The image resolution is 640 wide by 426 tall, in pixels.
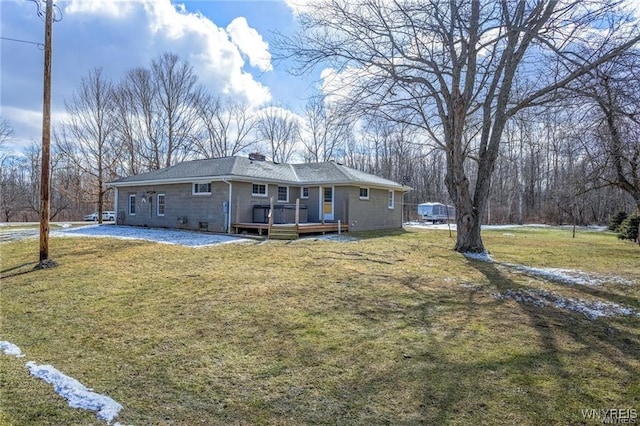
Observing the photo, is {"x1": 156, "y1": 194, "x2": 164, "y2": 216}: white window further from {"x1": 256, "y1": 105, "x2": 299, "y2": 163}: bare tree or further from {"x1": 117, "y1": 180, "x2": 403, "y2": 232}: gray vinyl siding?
{"x1": 256, "y1": 105, "x2": 299, "y2": 163}: bare tree

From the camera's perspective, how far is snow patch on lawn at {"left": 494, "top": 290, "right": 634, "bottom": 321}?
18.0 ft

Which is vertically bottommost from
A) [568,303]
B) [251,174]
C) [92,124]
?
[568,303]

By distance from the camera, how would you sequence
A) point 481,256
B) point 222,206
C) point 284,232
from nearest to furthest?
point 481,256 → point 284,232 → point 222,206

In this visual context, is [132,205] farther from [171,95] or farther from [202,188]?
[171,95]

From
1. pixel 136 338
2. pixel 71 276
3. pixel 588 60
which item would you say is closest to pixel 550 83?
pixel 588 60

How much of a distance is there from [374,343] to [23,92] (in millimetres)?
13246

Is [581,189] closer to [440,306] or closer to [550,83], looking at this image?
[550,83]

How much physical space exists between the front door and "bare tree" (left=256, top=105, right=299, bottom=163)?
19.8 m

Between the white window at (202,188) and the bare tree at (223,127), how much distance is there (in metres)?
18.7

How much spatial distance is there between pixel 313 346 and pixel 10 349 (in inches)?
132

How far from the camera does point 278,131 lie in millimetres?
38344

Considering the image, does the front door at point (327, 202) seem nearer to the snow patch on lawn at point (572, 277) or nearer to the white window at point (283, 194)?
the white window at point (283, 194)

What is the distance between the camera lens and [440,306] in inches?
223

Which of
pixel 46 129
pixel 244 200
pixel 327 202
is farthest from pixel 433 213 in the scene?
pixel 46 129
